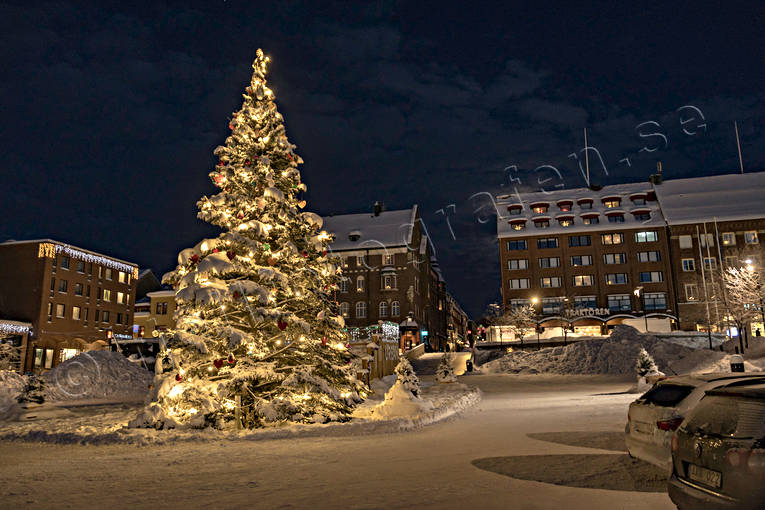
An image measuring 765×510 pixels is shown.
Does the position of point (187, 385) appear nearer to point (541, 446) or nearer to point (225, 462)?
point (225, 462)

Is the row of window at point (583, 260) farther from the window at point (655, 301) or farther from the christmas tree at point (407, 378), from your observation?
the christmas tree at point (407, 378)

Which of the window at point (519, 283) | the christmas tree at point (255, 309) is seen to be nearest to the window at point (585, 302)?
the window at point (519, 283)

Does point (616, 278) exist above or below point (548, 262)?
below

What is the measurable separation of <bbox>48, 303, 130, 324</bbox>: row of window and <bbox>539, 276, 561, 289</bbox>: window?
51.7 metres

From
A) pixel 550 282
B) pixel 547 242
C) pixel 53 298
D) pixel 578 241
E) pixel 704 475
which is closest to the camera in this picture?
pixel 704 475

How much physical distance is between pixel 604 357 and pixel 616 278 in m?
29.1

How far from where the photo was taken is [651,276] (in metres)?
64.4

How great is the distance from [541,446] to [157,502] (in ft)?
23.4

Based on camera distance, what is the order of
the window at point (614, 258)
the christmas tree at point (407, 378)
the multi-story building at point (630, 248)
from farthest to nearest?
the window at point (614, 258) → the multi-story building at point (630, 248) → the christmas tree at point (407, 378)

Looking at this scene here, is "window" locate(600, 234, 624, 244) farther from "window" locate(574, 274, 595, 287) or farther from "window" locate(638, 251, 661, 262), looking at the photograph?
"window" locate(574, 274, 595, 287)

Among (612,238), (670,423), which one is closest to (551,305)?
(612,238)

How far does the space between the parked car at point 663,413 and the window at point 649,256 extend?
6126cm

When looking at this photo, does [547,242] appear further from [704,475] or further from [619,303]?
[704,475]

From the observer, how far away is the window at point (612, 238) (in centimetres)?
6612
